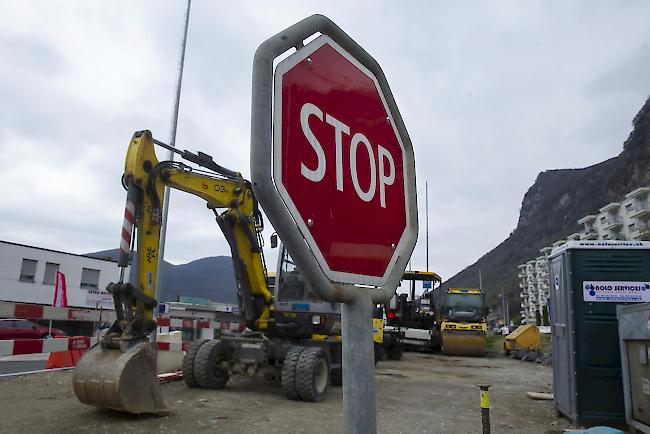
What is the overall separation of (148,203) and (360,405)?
6.93 metres

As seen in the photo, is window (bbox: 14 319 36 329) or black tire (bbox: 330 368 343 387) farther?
window (bbox: 14 319 36 329)

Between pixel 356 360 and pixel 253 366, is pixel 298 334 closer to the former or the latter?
pixel 253 366

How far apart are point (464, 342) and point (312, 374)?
1350 cm

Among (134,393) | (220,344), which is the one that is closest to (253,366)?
(220,344)

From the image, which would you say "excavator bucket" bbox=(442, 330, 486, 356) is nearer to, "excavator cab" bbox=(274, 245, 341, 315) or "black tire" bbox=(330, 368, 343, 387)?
"black tire" bbox=(330, 368, 343, 387)

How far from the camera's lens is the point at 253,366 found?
357 inches

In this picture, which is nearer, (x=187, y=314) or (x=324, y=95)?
(x=324, y=95)

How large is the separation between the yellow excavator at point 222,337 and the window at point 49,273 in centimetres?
2930

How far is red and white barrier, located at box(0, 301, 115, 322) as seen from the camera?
7823 millimetres

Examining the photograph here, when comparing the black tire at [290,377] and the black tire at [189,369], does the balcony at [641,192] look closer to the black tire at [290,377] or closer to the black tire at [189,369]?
the black tire at [290,377]

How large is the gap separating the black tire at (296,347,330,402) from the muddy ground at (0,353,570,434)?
0.60 ft

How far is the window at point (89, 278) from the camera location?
3591 centimetres

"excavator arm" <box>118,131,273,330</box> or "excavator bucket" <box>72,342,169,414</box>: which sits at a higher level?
"excavator arm" <box>118,131,273,330</box>

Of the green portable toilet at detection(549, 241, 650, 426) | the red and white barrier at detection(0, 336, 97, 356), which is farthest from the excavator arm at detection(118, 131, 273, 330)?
the green portable toilet at detection(549, 241, 650, 426)
